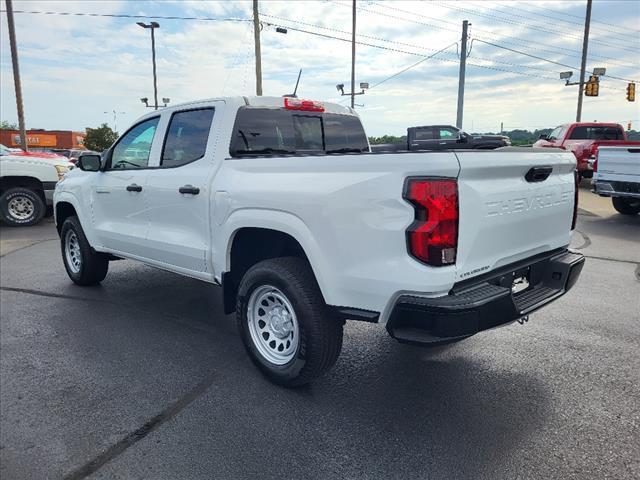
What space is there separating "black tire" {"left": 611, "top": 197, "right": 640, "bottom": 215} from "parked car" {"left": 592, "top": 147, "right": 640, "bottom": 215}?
3.99 ft

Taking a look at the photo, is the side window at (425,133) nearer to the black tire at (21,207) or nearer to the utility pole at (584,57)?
the black tire at (21,207)

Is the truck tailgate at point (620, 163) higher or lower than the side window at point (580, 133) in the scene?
lower

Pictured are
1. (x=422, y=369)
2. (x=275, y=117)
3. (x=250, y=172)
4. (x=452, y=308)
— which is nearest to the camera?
(x=452, y=308)

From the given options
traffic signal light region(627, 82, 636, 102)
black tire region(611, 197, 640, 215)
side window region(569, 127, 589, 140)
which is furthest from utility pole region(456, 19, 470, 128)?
black tire region(611, 197, 640, 215)

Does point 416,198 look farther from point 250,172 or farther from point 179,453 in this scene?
point 179,453

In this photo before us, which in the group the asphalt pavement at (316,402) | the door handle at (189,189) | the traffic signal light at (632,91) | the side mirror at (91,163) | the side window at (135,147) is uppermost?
the traffic signal light at (632,91)

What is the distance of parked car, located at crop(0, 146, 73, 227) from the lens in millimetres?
10789

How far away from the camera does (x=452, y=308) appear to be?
97.5 inches


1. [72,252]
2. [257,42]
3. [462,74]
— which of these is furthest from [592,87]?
[72,252]

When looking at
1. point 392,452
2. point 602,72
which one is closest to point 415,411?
point 392,452

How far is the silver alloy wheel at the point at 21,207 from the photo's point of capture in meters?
11.0

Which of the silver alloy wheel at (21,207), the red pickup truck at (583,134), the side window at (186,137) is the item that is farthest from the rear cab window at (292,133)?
the red pickup truck at (583,134)

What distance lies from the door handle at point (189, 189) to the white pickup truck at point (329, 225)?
0.04 ft

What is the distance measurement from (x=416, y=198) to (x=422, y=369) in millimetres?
1696
